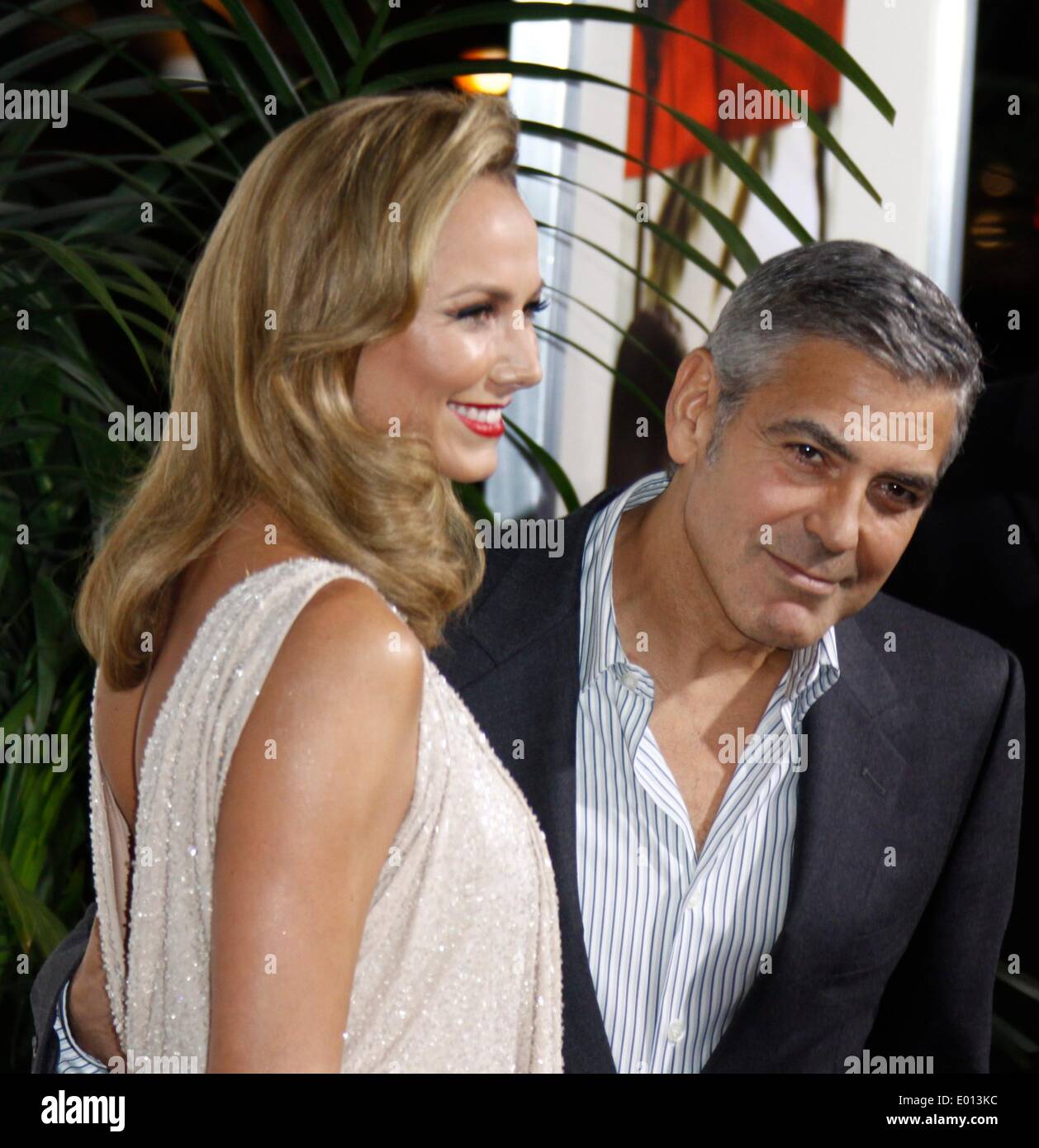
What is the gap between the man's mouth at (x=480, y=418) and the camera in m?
1.24

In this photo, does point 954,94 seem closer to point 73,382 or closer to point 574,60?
point 574,60

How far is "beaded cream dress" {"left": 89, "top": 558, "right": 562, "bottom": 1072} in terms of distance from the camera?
3.15 ft

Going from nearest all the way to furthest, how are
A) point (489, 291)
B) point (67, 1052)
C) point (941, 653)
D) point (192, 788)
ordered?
1. point (192, 788)
2. point (489, 291)
3. point (67, 1052)
4. point (941, 653)

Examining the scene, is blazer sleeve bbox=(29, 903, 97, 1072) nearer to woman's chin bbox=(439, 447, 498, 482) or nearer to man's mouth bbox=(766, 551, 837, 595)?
woman's chin bbox=(439, 447, 498, 482)

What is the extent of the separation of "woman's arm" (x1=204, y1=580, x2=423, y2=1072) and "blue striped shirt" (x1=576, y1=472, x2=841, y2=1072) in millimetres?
603

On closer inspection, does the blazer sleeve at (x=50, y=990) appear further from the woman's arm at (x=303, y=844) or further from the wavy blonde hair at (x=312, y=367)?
the woman's arm at (x=303, y=844)

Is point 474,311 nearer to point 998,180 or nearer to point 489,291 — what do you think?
point 489,291

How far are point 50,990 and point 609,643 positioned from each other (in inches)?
26.3

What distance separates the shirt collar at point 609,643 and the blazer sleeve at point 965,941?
0.22m

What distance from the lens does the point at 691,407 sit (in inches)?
64.7

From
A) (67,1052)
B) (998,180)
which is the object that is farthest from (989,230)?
(67,1052)

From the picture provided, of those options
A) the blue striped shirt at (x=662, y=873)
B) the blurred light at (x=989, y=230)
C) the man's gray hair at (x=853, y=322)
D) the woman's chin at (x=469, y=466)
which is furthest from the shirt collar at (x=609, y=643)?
the blurred light at (x=989, y=230)

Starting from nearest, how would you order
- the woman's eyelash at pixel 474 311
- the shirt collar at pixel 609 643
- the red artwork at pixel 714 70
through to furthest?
1. the woman's eyelash at pixel 474 311
2. the shirt collar at pixel 609 643
3. the red artwork at pixel 714 70
